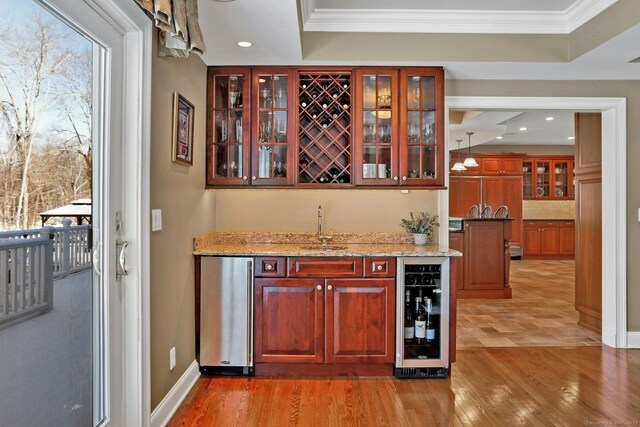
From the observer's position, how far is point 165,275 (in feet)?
7.73

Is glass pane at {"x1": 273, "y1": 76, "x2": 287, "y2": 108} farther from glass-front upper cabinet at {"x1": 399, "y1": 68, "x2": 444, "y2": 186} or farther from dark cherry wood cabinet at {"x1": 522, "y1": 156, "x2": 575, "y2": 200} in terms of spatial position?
dark cherry wood cabinet at {"x1": 522, "y1": 156, "x2": 575, "y2": 200}

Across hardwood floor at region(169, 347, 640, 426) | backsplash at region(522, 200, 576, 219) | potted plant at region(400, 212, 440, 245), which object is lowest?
hardwood floor at region(169, 347, 640, 426)

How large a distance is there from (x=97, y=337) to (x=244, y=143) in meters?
1.85

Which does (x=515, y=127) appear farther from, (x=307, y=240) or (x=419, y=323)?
(x=419, y=323)

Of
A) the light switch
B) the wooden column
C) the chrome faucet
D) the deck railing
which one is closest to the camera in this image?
the deck railing

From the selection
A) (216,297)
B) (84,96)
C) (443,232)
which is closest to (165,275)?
(216,297)

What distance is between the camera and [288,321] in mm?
2873

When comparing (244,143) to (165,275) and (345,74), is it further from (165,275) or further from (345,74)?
(165,275)

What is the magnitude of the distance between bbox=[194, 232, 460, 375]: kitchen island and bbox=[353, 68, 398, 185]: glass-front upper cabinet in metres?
0.70

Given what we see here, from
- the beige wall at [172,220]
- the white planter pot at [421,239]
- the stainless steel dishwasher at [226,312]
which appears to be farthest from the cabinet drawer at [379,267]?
the beige wall at [172,220]

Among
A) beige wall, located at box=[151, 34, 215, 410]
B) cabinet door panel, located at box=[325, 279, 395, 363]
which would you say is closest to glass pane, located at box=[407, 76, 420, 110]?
cabinet door panel, located at box=[325, 279, 395, 363]

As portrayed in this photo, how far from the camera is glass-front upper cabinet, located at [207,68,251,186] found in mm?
3172

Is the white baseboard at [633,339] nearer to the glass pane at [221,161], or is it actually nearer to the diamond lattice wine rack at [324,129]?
the diamond lattice wine rack at [324,129]

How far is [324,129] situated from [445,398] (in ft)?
7.07
